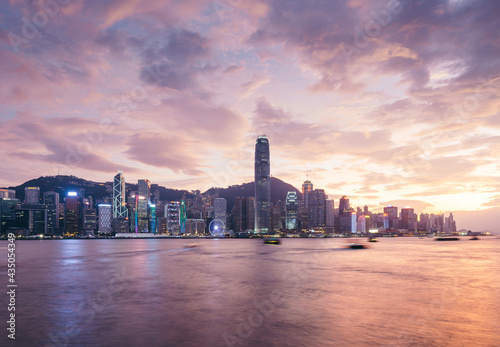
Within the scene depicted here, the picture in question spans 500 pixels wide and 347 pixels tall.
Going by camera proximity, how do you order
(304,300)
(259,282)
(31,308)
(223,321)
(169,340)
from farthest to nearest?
(259,282) < (304,300) < (31,308) < (223,321) < (169,340)

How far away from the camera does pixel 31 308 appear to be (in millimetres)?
40344

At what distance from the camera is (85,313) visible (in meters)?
37.8

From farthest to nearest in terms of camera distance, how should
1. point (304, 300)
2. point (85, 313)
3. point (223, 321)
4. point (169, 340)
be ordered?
1. point (304, 300)
2. point (85, 313)
3. point (223, 321)
4. point (169, 340)

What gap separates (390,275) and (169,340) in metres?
53.5

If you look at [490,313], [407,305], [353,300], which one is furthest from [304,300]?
[490,313]

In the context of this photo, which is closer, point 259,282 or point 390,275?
point 259,282

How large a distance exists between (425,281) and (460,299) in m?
17.4

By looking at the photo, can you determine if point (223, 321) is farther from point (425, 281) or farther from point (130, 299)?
point (425, 281)

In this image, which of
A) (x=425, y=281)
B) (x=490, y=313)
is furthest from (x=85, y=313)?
(x=425, y=281)

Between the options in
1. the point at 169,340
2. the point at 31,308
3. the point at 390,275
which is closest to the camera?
the point at 169,340

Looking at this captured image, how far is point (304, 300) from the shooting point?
146ft

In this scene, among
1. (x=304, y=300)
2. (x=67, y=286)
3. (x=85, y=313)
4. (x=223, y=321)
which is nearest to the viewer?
(x=223, y=321)

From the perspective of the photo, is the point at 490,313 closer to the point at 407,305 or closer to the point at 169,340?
the point at 407,305

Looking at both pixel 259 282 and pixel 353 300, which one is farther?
pixel 259 282
